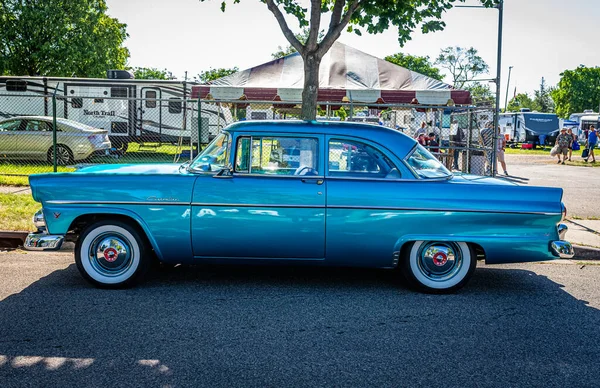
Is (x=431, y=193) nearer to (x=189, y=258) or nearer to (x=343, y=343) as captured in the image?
(x=343, y=343)

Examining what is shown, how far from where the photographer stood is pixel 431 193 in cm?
546

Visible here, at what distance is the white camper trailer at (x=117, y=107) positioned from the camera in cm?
2062

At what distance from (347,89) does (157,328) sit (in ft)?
37.8

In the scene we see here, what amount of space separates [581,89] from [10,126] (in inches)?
3577

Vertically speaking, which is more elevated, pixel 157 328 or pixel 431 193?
pixel 431 193

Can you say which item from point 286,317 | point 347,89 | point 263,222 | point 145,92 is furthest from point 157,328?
point 145,92

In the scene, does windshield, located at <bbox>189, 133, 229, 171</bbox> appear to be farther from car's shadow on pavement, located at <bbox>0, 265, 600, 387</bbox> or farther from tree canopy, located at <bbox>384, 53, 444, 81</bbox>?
tree canopy, located at <bbox>384, 53, 444, 81</bbox>

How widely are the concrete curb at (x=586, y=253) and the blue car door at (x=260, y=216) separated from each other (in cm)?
408

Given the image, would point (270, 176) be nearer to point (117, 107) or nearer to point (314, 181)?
point (314, 181)

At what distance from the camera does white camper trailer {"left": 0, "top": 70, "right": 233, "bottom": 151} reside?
20.6 meters

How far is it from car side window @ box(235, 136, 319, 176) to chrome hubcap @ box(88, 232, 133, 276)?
1.30 meters

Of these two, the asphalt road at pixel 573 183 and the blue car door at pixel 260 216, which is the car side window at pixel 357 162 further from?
the asphalt road at pixel 573 183

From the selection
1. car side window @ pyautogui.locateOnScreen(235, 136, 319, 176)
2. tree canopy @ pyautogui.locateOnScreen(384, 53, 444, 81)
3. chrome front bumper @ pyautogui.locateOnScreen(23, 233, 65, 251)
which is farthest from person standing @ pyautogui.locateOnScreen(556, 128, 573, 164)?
tree canopy @ pyautogui.locateOnScreen(384, 53, 444, 81)

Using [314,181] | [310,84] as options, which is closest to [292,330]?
[314,181]
